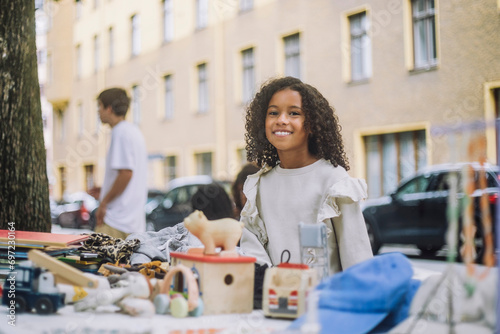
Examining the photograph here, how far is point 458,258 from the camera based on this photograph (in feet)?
4.23

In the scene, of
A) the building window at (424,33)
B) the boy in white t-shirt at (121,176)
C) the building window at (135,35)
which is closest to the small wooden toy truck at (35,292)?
the boy in white t-shirt at (121,176)

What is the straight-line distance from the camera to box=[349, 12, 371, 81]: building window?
529 inches

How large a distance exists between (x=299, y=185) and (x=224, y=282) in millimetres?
713

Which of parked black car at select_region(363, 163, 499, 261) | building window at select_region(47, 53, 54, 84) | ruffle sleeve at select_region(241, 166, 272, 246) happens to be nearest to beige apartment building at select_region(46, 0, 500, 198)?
building window at select_region(47, 53, 54, 84)

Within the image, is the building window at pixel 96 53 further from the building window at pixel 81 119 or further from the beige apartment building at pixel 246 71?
the building window at pixel 81 119

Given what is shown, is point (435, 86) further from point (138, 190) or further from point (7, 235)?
point (7, 235)

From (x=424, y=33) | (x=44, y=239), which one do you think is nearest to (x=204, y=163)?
(x=424, y=33)

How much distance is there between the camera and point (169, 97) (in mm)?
21594

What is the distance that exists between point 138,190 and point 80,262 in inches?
74.5

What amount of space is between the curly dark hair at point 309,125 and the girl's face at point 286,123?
0.03 m

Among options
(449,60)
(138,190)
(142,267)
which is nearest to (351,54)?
(449,60)

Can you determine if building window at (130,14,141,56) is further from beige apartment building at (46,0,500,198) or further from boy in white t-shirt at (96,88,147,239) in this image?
boy in white t-shirt at (96,88,147,239)

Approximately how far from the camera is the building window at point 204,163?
756 inches

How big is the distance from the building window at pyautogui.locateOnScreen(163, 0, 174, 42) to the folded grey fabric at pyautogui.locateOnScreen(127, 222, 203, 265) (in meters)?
18.7
